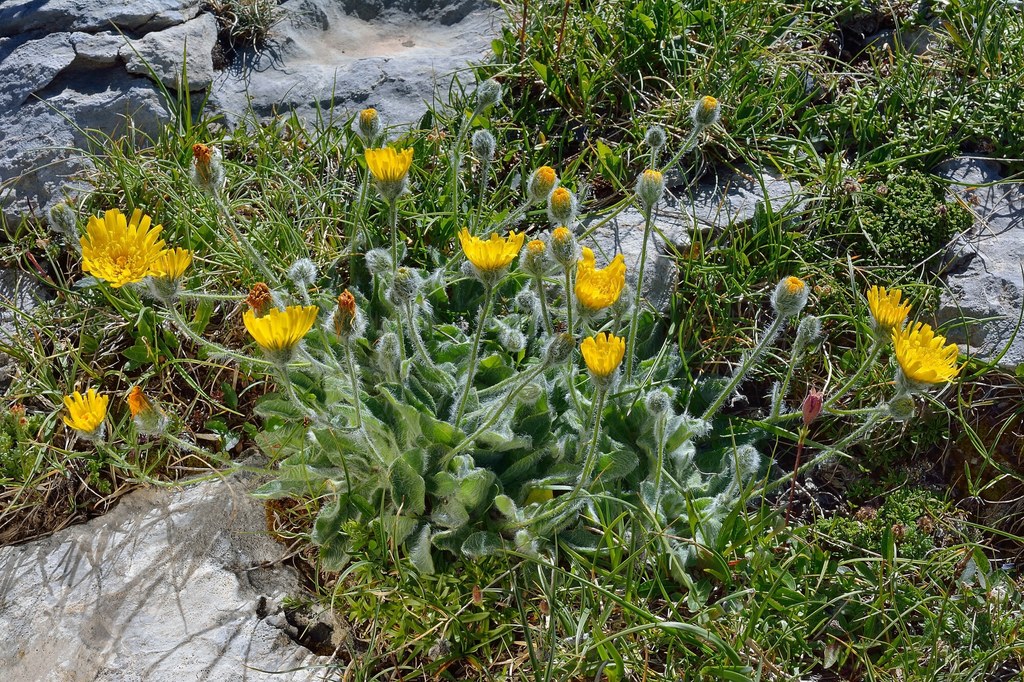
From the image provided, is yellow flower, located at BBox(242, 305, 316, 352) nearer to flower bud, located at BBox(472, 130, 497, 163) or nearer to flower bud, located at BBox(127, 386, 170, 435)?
flower bud, located at BBox(127, 386, 170, 435)

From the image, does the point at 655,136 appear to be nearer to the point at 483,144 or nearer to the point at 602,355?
the point at 483,144

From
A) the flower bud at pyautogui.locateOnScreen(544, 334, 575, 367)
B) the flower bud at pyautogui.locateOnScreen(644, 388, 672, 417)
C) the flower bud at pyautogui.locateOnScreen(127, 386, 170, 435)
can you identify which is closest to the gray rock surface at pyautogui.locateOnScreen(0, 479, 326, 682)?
the flower bud at pyautogui.locateOnScreen(127, 386, 170, 435)

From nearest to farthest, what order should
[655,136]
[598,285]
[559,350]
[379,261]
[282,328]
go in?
[282,328] → [559,350] → [598,285] → [379,261] → [655,136]

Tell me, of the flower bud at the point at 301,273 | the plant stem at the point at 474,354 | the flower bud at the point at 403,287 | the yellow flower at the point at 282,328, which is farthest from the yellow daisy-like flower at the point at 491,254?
the flower bud at the point at 301,273

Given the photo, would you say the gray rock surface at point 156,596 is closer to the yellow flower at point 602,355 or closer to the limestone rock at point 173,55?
the yellow flower at point 602,355

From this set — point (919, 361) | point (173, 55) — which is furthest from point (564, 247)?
point (173, 55)

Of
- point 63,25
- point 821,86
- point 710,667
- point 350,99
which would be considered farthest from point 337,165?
point 710,667
